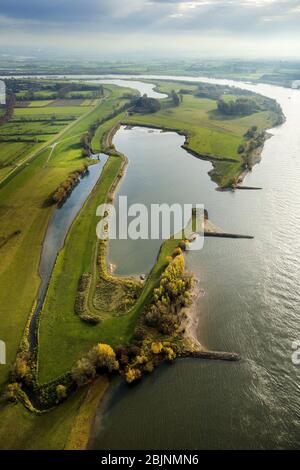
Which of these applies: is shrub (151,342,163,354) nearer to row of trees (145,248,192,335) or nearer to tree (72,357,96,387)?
row of trees (145,248,192,335)

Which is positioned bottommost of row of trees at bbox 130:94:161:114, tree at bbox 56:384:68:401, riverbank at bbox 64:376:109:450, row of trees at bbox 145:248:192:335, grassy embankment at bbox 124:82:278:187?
riverbank at bbox 64:376:109:450

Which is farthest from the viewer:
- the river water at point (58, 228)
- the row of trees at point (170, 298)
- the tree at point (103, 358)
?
the river water at point (58, 228)

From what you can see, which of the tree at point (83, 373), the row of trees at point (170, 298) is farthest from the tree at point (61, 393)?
the row of trees at point (170, 298)

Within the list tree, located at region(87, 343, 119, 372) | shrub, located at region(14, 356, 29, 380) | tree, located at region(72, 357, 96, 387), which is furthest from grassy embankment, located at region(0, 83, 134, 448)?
tree, located at region(87, 343, 119, 372)

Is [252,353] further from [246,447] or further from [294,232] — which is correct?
[294,232]

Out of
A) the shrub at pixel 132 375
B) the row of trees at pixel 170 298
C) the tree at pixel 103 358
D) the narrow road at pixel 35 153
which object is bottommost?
the shrub at pixel 132 375

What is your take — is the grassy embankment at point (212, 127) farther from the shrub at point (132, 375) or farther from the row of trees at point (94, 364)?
the shrub at point (132, 375)
